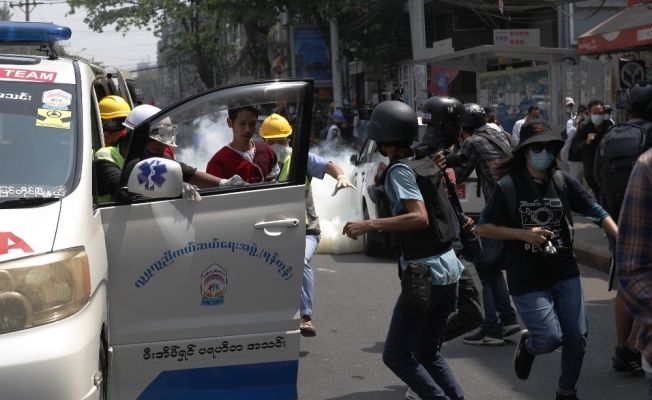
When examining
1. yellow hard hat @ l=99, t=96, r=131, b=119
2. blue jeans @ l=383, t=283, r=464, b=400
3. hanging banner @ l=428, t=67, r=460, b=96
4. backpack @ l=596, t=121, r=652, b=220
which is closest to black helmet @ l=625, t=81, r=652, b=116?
backpack @ l=596, t=121, r=652, b=220

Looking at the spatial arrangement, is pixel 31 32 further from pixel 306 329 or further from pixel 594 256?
pixel 594 256

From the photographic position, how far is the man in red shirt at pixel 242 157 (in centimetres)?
579

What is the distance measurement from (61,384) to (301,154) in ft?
5.02

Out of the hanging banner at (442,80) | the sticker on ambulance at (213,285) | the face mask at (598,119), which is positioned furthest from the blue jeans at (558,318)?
the hanging banner at (442,80)

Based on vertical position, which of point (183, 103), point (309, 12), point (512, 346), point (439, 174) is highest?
point (309, 12)

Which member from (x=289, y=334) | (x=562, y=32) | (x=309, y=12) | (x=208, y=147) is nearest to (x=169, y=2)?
(x=309, y=12)

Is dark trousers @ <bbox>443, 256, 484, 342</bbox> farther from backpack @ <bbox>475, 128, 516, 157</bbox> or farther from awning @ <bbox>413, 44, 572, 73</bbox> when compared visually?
awning @ <bbox>413, 44, 572, 73</bbox>

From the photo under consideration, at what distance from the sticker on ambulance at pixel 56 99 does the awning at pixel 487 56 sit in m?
14.4

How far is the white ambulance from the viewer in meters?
4.22

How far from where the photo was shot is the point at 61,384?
3607mm

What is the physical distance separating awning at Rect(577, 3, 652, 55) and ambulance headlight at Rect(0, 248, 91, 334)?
12417mm

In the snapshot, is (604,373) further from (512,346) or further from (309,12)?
(309,12)

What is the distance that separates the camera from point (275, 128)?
6.74 m

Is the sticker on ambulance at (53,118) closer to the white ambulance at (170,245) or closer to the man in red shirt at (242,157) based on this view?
the white ambulance at (170,245)
